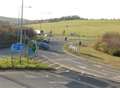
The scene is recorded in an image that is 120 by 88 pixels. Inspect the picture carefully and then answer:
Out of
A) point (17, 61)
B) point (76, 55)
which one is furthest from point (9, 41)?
point (17, 61)

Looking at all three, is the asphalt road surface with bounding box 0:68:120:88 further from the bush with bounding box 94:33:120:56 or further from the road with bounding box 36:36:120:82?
the bush with bounding box 94:33:120:56

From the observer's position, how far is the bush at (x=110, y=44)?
62694mm

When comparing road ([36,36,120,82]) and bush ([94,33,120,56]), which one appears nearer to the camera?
road ([36,36,120,82])

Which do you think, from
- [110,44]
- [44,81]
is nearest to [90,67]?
[44,81]

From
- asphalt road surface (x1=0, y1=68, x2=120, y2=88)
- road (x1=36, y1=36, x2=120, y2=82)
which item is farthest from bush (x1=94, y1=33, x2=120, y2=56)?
asphalt road surface (x1=0, y1=68, x2=120, y2=88)

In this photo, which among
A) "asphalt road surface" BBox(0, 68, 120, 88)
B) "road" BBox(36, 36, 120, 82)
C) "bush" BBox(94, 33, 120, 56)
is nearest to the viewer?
"asphalt road surface" BBox(0, 68, 120, 88)

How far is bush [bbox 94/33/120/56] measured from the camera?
62.7 meters

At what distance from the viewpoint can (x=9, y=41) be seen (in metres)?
61.0

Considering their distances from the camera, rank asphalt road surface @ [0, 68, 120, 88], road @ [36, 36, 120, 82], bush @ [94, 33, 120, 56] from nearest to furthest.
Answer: asphalt road surface @ [0, 68, 120, 88]
road @ [36, 36, 120, 82]
bush @ [94, 33, 120, 56]

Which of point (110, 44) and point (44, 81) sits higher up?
point (44, 81)

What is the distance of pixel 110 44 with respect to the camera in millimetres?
65562

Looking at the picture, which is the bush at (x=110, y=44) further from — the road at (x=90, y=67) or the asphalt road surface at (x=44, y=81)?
the asphalt road surface at (x=44, y=81)

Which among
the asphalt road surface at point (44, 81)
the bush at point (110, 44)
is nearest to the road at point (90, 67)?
the asphalt road surface at point (44, 81)

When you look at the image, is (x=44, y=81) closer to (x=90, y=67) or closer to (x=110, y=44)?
(x=90, y=67)
